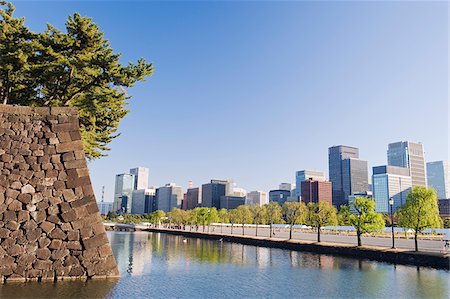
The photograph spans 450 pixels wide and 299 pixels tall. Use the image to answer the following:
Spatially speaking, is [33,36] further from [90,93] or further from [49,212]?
[49,212]

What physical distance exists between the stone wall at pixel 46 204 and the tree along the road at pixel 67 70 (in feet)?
11.9

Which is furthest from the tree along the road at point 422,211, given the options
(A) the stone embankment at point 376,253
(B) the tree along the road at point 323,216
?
(B) the tree along the road at point 323,216

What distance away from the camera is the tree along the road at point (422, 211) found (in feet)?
114

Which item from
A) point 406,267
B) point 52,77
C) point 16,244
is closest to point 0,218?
point 16,244

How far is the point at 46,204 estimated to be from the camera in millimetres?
17266

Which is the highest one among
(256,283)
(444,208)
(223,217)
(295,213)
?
(444,208)

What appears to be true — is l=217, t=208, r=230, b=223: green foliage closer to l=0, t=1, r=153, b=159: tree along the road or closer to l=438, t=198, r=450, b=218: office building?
l=0, t=1, r=153, b=159: tree along the road

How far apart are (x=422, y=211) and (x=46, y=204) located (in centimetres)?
3341

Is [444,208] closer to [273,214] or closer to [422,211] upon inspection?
[273,214]

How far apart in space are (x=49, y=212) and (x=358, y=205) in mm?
34664

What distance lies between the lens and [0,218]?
16.6 m

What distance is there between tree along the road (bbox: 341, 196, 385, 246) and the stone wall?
102ft

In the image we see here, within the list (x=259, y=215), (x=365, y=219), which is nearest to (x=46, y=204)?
(x=365, y=219)

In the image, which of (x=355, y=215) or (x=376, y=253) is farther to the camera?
(x=355, y=215)
